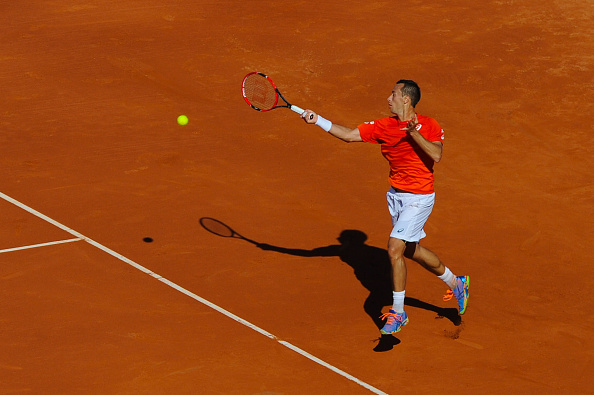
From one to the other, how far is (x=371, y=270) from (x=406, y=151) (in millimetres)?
2223

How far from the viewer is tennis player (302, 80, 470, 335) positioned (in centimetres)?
945

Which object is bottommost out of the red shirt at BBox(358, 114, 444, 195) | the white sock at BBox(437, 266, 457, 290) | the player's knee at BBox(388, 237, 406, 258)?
the white sock at BBox(437, 266, 457, 290)

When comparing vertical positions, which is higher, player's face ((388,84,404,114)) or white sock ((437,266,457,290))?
player's face ((388,84,404,114))

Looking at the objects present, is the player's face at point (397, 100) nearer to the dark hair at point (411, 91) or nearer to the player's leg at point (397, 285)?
the dark hair at point (411, 91)

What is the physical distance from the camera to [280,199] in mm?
13070

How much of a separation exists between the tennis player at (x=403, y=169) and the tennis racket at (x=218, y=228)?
9.20 feet

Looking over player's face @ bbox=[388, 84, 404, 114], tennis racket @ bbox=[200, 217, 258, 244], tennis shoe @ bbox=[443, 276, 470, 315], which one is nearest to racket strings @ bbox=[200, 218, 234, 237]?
tennis racket @ bbox=[200, 217, 258, 244]

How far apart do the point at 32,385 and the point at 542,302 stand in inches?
223

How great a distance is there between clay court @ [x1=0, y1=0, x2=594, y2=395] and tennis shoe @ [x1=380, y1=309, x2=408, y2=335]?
201 mm

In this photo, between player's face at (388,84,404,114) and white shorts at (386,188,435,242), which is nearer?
player's face at (388,84,404,114)

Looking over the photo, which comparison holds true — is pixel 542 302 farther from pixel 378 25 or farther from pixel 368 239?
pixel 378 25

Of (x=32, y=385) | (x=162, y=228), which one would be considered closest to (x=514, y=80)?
(x=162, y=228)

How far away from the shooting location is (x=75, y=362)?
9.18 m

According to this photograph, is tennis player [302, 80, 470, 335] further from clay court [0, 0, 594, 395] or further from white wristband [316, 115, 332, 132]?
clay court [0, 0, 594, 395]
